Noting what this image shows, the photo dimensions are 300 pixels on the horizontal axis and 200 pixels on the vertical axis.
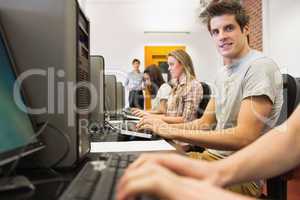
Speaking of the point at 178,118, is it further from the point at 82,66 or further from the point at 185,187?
the point at 185,187

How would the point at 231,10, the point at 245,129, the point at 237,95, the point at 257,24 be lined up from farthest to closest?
the point at 257,24
the point at 231,10
the point at 237,95
the point at 245,129

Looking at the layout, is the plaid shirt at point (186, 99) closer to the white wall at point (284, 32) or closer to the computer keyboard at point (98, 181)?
the computer keyboard at point (98, 181)

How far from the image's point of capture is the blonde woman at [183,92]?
2232 mm

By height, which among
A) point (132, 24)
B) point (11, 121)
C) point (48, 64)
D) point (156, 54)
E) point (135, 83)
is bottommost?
point (11, 121)

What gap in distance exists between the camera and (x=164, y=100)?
3504 millimetres

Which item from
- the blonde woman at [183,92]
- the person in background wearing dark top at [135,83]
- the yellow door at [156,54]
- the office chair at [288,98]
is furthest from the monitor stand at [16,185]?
the yellow door at [156,54]

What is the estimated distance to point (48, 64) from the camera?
806 millimetres

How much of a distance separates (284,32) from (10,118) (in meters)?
5.18

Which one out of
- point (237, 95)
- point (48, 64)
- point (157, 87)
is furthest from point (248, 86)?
point (157, 87)

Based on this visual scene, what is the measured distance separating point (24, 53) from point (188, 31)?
6.89 meters

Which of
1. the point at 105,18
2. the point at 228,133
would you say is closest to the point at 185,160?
the point at 228,133

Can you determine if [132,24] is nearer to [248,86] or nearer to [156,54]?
[156,54]

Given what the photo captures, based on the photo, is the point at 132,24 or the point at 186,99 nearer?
the point at 186,99

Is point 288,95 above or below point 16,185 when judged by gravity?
above
